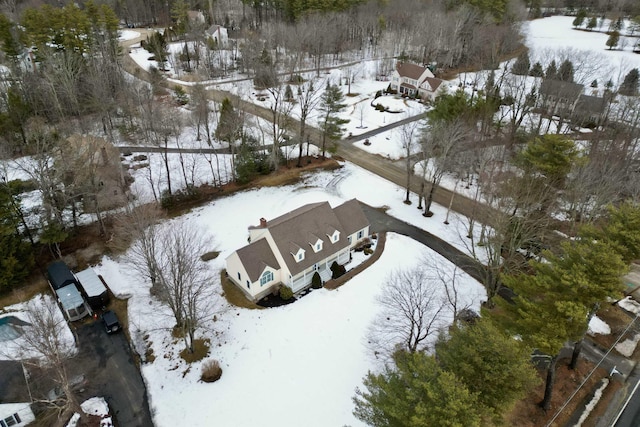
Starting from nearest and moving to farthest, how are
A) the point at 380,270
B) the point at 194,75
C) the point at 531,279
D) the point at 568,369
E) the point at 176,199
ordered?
the point at 531,279 → the point at 568,369 → the point at 380,270 → the point at 176,199 → the point at 194,75

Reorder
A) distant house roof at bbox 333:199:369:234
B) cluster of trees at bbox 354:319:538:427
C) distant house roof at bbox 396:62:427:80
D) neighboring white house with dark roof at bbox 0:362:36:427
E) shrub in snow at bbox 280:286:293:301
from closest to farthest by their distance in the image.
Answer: cluster of trees at bbox 354:319:538:427 → neighboring white house with dark roof at bbox 0:362:36:427 → shrub in snow at bbox 280:286:293:301 → distant house roof at bbox 333:199:369:234 → distant house roof at bbox 396:62:427:80

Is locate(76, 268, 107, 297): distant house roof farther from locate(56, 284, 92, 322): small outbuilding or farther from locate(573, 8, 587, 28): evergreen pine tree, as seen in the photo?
locate(573, 8, 587, 28): evergreen pine tree

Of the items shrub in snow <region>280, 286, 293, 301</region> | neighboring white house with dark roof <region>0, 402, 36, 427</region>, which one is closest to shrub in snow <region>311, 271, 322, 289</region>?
shrub in snow <region>280, 286, 293, 301</region>

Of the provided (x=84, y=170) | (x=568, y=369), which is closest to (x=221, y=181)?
(x=84, y=170)

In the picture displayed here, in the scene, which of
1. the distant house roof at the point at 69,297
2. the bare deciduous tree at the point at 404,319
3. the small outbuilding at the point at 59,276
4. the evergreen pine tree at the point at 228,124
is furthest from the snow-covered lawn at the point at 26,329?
the evergreen pine tree at the point at 228,124

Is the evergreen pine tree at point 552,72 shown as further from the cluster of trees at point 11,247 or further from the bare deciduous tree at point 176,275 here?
the cluster of trees at point 11,247

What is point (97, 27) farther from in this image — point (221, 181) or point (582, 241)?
point (582, 241)
